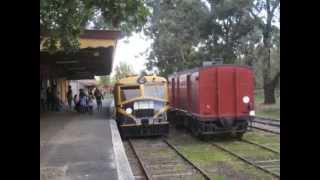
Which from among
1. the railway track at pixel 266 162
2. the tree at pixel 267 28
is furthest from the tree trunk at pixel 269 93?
the railway track at pixel 266 162

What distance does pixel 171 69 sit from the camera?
49094 millimetres

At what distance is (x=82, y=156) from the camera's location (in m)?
12.5

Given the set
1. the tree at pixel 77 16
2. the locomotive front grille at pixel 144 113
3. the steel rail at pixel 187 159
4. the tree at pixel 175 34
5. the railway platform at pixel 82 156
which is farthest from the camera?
the tree at pixel 175 34

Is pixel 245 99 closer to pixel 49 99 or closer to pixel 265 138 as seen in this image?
pixel 265 138

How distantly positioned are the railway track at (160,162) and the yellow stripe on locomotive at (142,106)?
552 millimetres

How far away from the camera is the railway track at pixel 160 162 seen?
13125 millimetres

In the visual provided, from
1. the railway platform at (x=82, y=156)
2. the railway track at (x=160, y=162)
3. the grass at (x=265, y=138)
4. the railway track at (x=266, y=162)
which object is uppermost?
the railway platform at (x=82, y=156)

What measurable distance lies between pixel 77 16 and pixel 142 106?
8074 mm

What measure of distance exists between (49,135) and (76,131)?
58.5 inches

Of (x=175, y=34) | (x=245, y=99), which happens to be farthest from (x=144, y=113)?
(x=175, y=34)

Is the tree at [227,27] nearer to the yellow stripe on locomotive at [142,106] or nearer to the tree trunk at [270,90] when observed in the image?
the tree trunk at [270,90]

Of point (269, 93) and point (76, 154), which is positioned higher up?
point (269, 93)
